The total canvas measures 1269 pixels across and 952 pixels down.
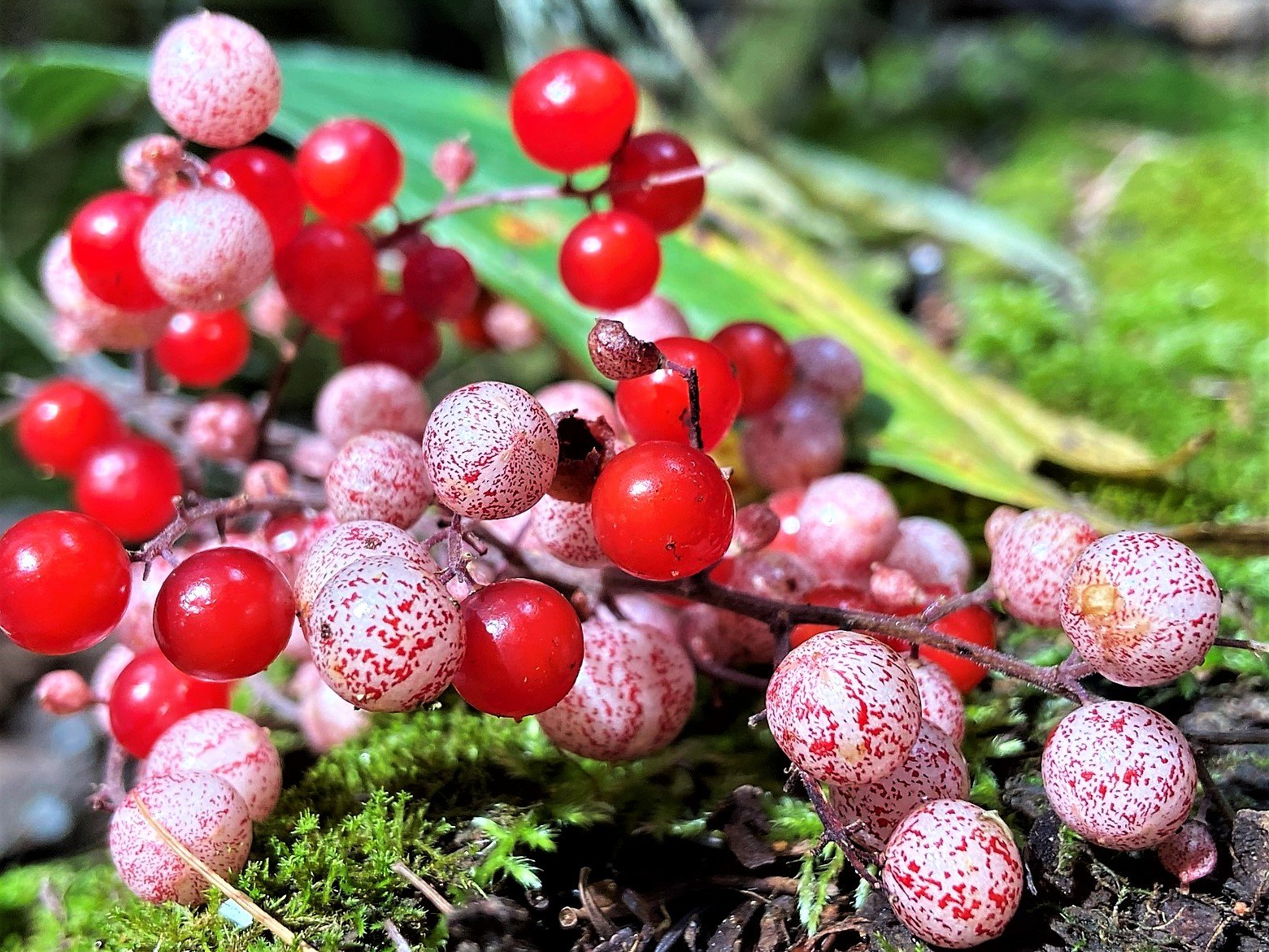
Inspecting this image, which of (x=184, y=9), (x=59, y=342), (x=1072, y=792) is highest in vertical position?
(x=1072, y=792)

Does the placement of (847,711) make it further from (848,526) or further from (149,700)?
(149,700)

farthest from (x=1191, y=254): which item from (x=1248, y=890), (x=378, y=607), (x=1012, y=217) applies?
(x=378, y=607)

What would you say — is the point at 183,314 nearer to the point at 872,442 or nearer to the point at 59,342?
the point at 59,342

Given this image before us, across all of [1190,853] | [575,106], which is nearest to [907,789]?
[1190,853]

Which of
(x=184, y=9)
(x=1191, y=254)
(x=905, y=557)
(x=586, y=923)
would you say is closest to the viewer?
(x=586, y=923)

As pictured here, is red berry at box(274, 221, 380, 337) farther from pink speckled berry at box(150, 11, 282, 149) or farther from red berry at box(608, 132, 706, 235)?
red berry at box(608, 132, 706, 235)

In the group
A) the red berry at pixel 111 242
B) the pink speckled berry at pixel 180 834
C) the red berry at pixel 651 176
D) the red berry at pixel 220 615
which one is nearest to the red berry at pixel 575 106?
the red berry at pixel 651 176

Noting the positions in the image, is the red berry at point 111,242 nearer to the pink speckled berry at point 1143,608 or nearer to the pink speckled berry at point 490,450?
the pink speckled berry at point 490,450
